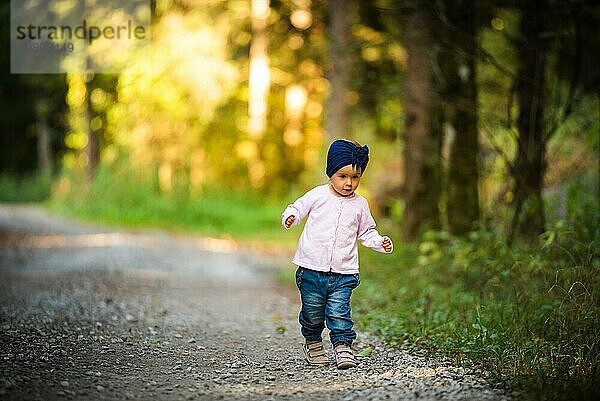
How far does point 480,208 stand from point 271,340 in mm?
5466

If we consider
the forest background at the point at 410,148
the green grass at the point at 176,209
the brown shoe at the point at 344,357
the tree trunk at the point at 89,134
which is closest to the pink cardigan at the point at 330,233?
the brown shoe at the point at 344,357

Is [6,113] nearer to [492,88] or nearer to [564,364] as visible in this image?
[492,88]

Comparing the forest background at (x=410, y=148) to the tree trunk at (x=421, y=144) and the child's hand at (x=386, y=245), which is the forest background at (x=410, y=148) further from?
the child's hand at (x=386, y=245)

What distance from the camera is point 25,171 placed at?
41.7 meters

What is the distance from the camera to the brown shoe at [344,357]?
5555 millimetres

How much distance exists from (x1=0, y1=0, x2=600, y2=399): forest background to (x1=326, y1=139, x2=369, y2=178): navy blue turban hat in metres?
1.54

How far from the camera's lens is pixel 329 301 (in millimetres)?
5805

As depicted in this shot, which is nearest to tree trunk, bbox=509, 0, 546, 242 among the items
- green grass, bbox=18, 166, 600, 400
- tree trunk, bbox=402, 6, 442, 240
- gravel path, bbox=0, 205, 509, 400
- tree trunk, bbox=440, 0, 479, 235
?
green grass, bbox=18, 166, 600, 400

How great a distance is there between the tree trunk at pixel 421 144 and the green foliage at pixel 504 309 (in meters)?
1.93

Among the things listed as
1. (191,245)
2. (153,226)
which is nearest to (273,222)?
(153,226)

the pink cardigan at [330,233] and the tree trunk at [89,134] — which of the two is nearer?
the pink cardigan at [330,233]

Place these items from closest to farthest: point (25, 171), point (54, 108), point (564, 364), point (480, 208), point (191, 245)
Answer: point (564, 364)
point (480, 208)
point (191, 245)
point (54, 108)
point (25, 171)

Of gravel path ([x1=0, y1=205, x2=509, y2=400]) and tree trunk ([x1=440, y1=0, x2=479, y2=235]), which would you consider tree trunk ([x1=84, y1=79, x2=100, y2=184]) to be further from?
tree trunk ([x1=440, y1=0, x2=479, y2=235])

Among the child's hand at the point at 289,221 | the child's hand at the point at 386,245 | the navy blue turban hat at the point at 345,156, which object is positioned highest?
the navy blue turban hat at the point at 345,156
